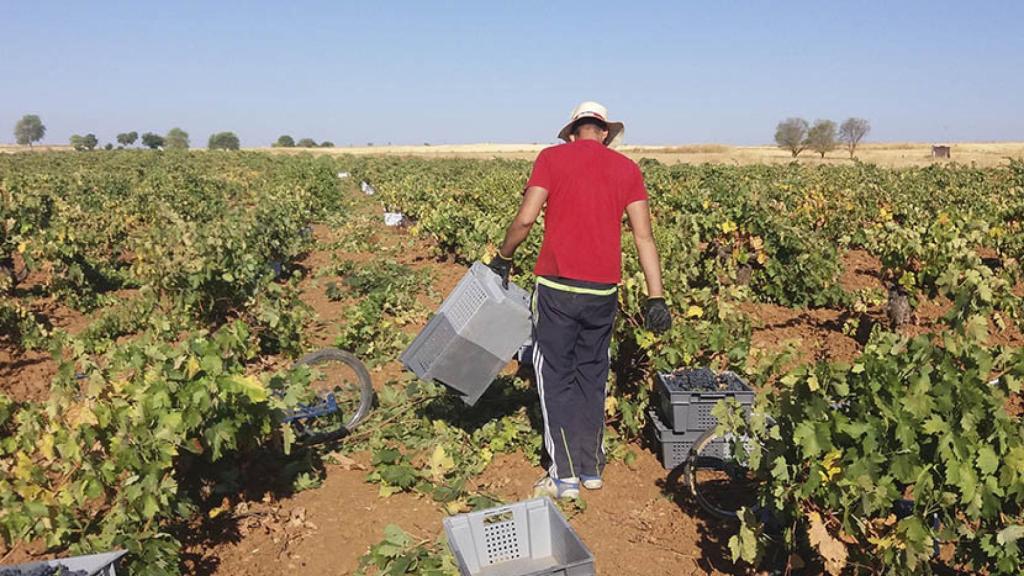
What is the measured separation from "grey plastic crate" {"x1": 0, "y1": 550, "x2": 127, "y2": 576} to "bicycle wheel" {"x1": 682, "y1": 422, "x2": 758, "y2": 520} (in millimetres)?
2994

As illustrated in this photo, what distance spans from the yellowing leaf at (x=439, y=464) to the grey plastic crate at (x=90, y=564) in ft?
7.07

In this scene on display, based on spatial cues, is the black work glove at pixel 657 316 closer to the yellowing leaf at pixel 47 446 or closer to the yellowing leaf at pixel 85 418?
the yellowing leaf at pixel 85 418

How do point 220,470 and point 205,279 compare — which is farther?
point 205,279

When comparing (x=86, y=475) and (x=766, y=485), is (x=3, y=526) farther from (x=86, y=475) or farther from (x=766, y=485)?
(x=766, y=485)

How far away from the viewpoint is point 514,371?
713 cm

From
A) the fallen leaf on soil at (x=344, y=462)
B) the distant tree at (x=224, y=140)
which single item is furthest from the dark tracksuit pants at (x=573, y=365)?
the distant tree at (x=224, y=140)

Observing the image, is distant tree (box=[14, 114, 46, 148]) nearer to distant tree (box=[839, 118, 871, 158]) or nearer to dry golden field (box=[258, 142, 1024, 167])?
dry golden field (box=[258, 142, 1024, 167])

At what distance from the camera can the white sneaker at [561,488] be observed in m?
4.62

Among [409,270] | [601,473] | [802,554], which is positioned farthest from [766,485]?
[409,270]

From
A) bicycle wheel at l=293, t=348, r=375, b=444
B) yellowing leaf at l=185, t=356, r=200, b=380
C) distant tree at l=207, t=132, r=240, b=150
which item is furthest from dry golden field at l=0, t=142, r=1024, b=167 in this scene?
distant tree at l=207, t=132, r=240, b=150

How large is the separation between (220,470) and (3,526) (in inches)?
55.7

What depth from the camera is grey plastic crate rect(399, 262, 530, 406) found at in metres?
4.59

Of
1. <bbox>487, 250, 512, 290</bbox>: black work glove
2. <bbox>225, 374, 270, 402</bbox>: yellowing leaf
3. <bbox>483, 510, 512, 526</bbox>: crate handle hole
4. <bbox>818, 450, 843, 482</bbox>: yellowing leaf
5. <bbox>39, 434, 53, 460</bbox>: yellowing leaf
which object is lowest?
<bbox>483, 510, 512, 526</bbox>: crate handle hole

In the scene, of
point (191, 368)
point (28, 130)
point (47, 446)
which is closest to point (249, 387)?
point (191, 368)
